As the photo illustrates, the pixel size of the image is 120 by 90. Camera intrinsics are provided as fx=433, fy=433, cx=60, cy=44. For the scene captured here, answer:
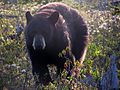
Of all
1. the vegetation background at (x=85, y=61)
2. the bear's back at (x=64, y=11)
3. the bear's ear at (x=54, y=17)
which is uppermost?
the bear's ear at (x=54, y=17)

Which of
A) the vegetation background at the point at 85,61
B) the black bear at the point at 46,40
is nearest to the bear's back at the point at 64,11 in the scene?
the black bear at the point at 46,40

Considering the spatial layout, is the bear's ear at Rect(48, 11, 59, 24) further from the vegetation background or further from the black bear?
the vegetation background

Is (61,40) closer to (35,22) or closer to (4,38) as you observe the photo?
(35,22)

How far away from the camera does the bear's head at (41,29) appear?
6.65m

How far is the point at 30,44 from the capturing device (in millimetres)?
6801

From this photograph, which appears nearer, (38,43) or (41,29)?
(38,43)

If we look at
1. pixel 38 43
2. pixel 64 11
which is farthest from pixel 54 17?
pixel 64 11

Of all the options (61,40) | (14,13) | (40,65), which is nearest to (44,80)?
(40,65)

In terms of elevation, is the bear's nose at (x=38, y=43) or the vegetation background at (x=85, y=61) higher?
the bear's nose at (x=38, y=43)

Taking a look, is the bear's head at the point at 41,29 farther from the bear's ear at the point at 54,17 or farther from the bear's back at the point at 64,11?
the bear's back at the point at 64,11

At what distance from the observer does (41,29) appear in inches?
267

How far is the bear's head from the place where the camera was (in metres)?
6.65

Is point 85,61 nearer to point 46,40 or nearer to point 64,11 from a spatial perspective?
point 64,11

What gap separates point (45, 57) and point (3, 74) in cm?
74
